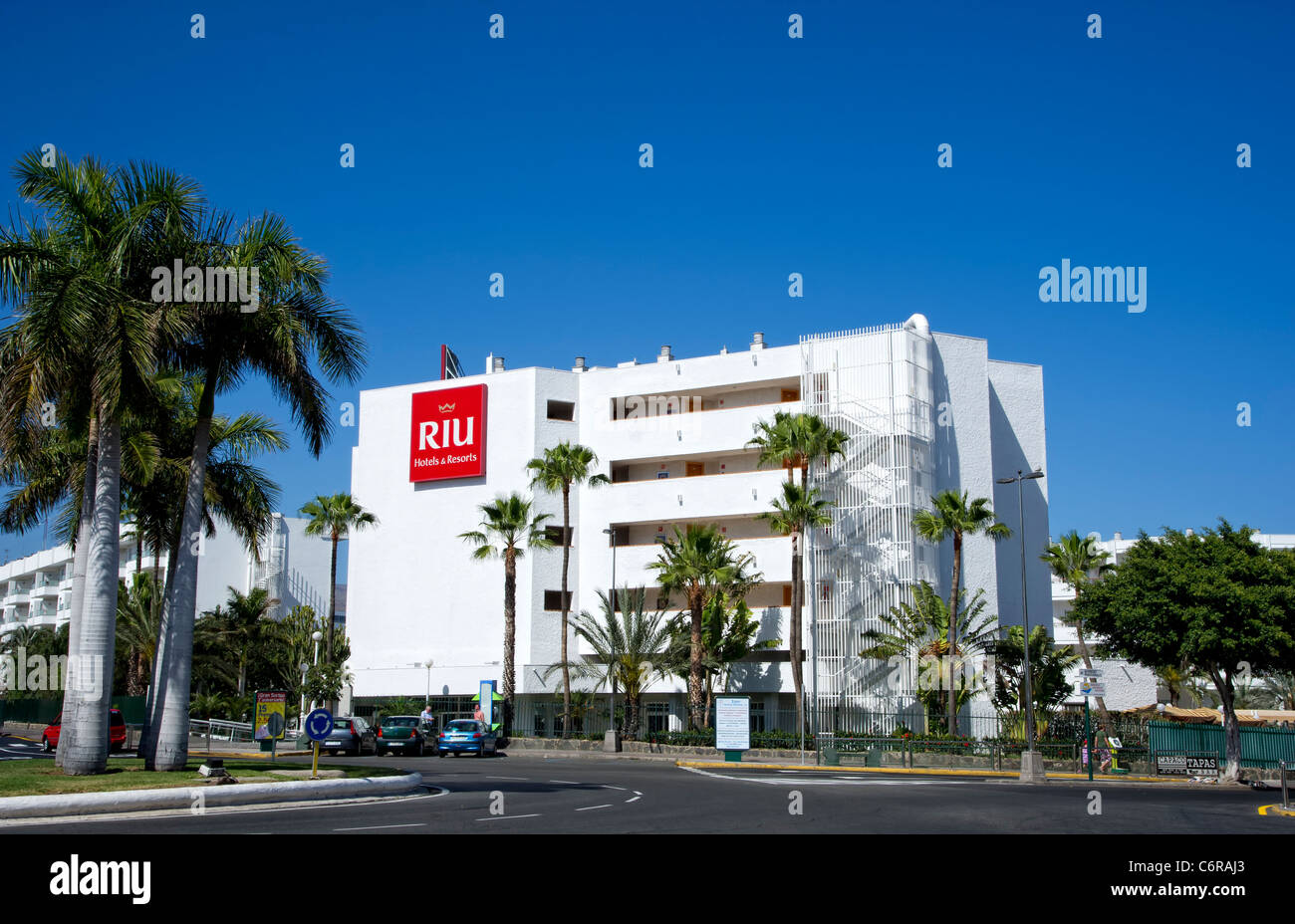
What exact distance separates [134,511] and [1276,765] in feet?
122

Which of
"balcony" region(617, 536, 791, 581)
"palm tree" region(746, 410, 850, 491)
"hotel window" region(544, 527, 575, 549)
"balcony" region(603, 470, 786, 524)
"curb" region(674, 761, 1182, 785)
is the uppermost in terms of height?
"palm tree" region(746, 410, 850, 491)

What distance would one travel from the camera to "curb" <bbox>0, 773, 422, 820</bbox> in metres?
15.7

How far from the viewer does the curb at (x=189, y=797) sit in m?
15.7

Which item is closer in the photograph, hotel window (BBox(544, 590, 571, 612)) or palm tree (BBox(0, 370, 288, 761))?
palm tree (BBox(0, 370, 288, 761))

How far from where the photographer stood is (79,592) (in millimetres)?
20906

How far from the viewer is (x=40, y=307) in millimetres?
19266

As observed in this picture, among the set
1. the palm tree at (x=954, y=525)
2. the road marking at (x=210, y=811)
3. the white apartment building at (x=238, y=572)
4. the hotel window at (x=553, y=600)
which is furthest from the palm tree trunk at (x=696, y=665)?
the white apartment building at (x=238, y=572)

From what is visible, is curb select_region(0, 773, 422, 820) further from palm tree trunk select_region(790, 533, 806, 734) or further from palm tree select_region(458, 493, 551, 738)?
palm tree select_region(458, 493, 551, 738)

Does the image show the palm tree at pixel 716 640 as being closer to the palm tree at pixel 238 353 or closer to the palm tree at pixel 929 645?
the palm tree at pixel 929 645

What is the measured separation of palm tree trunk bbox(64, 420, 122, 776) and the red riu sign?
131 feet

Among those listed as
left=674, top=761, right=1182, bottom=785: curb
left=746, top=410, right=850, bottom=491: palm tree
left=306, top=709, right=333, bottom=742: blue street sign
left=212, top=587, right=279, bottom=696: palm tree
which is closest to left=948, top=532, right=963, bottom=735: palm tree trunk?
left=746, top=410, right=850, bottom=491: palm tree

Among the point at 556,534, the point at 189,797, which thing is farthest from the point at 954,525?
the point at 189,797
